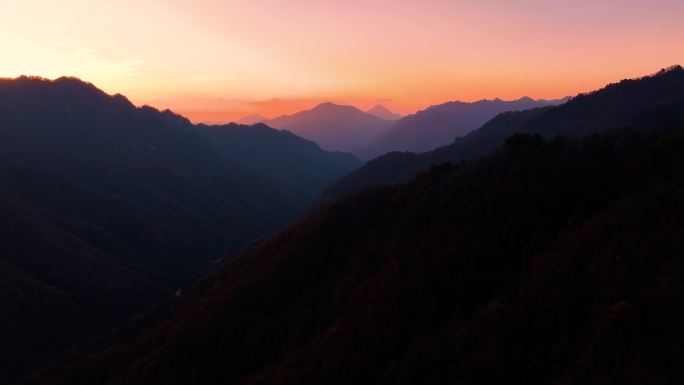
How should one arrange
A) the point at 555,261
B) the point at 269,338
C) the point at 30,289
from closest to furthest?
the point at 555,261
the point at 269,338
the point at 30,289

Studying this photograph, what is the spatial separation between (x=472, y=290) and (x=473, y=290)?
0.09m

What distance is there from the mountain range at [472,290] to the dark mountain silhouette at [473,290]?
14 centimetres

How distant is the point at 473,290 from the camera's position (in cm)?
3888

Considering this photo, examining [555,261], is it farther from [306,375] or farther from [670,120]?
[670,120]

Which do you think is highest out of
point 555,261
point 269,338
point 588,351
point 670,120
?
point 670,120

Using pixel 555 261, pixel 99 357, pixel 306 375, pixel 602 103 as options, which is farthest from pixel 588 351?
pixel 602 103

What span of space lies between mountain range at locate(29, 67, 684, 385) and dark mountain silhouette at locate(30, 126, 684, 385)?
5.4 inches

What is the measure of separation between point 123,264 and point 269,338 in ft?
360

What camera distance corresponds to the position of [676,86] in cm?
16438

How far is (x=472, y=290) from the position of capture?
3894 cm

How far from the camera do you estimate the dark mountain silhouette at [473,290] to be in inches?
1064

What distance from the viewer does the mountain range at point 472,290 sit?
27.1 m

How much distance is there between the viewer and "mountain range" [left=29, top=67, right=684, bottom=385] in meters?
27.1

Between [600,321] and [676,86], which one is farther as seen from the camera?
[676,86]
